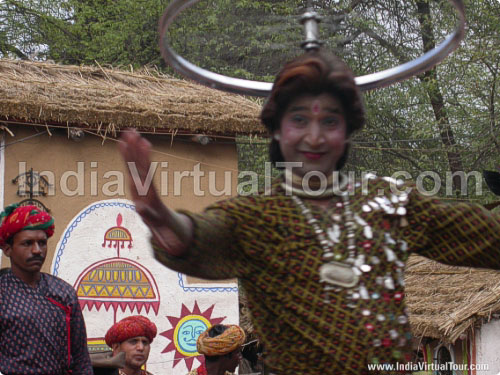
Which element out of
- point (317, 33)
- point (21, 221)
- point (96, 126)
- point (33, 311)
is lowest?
point (33, 311)

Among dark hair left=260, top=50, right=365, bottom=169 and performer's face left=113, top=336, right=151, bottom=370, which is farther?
performer's face left=113, top=336, right=151, bottom=370

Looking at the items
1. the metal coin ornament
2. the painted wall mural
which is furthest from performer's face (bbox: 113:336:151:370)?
the metal coin ornament

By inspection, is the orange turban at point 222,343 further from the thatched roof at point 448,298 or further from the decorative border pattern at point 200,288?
the thatched roof at point 448,298

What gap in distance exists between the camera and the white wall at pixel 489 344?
923cm

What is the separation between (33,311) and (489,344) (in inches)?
264

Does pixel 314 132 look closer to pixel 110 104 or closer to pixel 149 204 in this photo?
pixel 149 204

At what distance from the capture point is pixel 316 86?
2.32 m

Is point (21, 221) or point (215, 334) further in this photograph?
point (215, 334)

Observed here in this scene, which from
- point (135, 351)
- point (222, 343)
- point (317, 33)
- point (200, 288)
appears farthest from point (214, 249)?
point (200, 288)

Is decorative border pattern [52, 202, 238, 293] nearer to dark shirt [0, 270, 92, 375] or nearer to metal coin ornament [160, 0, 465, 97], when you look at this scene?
dark shirt [0, 270, 92, 375]

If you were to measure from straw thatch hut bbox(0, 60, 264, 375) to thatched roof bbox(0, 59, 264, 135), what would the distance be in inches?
0.5

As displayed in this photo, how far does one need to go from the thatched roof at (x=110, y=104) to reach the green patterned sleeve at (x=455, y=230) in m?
6.40

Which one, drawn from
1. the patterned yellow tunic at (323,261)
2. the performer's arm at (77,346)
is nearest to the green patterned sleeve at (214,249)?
the patterned yellow tunic at (323,261)

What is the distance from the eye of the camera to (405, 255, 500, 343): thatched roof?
910cm
